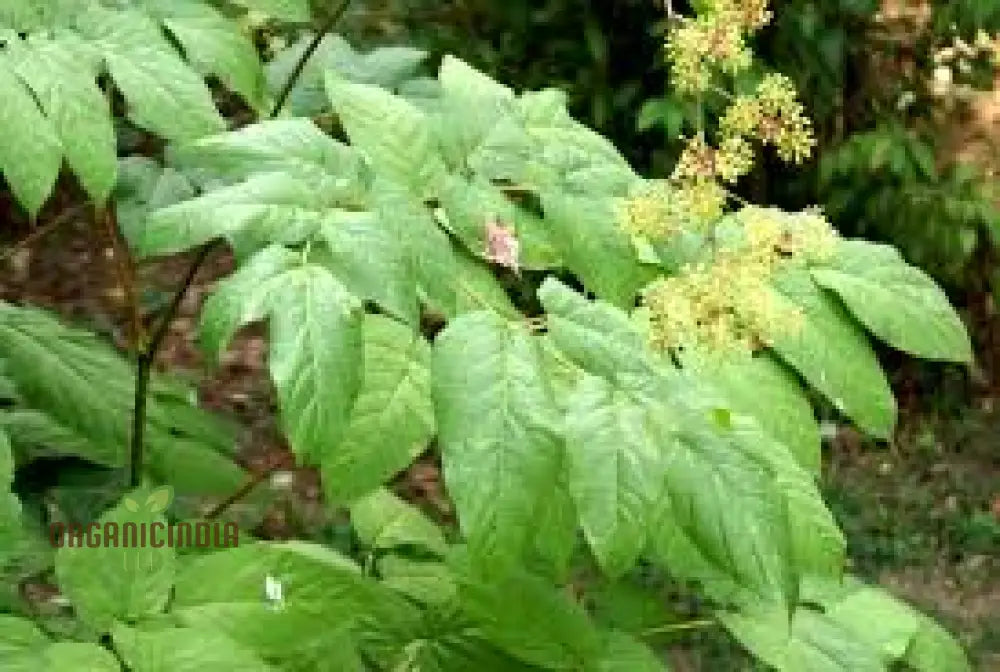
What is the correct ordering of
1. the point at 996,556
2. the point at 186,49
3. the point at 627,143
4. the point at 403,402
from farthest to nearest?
the point at 627,143, the point at 996,556, the point at 186,49, the point at 403,402

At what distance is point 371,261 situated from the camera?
3.88 ft

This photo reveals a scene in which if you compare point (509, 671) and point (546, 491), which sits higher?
point (546, 491)

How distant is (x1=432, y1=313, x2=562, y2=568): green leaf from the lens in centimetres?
107

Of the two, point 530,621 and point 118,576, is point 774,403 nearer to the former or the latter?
point 530,621

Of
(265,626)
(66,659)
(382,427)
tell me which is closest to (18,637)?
(66,659)

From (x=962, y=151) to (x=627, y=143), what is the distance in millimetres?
959

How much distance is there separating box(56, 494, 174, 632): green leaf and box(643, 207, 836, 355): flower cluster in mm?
427

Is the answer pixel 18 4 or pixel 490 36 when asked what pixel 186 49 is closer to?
pixel 18 4

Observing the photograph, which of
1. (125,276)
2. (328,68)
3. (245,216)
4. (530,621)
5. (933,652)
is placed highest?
(245,216)

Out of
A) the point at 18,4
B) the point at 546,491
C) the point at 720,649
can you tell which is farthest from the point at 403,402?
the point at 720,649

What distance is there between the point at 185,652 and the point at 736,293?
0.47 metres

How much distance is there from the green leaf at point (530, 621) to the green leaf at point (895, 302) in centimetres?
34

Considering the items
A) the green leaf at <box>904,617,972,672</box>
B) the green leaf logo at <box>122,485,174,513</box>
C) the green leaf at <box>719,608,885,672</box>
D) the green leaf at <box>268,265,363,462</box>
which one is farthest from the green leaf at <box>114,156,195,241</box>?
the green leaf at <box>904,617,972,672</box>

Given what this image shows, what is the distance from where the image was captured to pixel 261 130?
1.27m
